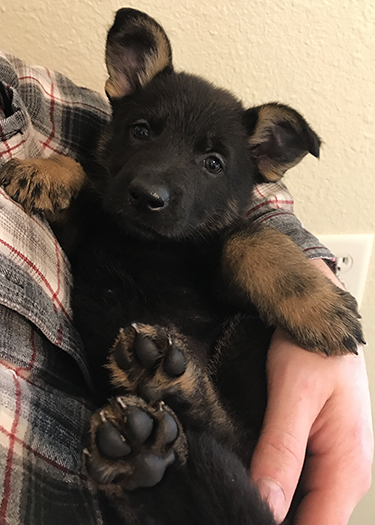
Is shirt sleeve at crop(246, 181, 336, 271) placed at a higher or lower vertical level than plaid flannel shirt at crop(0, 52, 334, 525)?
higher

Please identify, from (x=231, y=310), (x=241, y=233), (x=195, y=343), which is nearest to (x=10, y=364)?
(x=195, y=343)

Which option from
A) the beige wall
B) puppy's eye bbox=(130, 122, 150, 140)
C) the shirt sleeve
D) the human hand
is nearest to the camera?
the human hand

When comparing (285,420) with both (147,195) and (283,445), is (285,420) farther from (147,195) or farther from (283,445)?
(147,195)

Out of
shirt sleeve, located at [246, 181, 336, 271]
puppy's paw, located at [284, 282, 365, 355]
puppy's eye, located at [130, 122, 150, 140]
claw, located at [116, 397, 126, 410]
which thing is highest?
puppy's eye, located at [130, 122, 150, 140]

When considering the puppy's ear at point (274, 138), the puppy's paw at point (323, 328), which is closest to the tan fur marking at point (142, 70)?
the puppy's ear at point (274, 138)

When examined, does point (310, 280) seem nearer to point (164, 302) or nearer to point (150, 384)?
point (164, 302)

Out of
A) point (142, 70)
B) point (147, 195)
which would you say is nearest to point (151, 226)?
point (147, 195)

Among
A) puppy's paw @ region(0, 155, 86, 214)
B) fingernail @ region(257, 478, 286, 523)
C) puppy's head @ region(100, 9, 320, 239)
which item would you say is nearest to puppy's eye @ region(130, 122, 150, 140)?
puppy's head @ region(100, 9, 320, 239)

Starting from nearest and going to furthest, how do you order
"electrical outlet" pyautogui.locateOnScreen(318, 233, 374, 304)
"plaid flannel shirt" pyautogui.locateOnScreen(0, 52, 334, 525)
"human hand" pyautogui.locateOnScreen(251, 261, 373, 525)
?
"plaid flannel shirt" pyautogui.locateOnScreen(0, 52, 334, 525)
"human hand" pyautogui.locateOnScreen(251, 261, 373, 525)
"electrical outlet" pyautogui.locateOnScreen(318, 233, 374, 304)

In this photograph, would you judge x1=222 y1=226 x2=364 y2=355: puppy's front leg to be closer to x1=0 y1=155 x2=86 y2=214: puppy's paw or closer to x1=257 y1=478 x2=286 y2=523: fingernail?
x1=257 y1=478 x2=286 y2=523: fingernail
